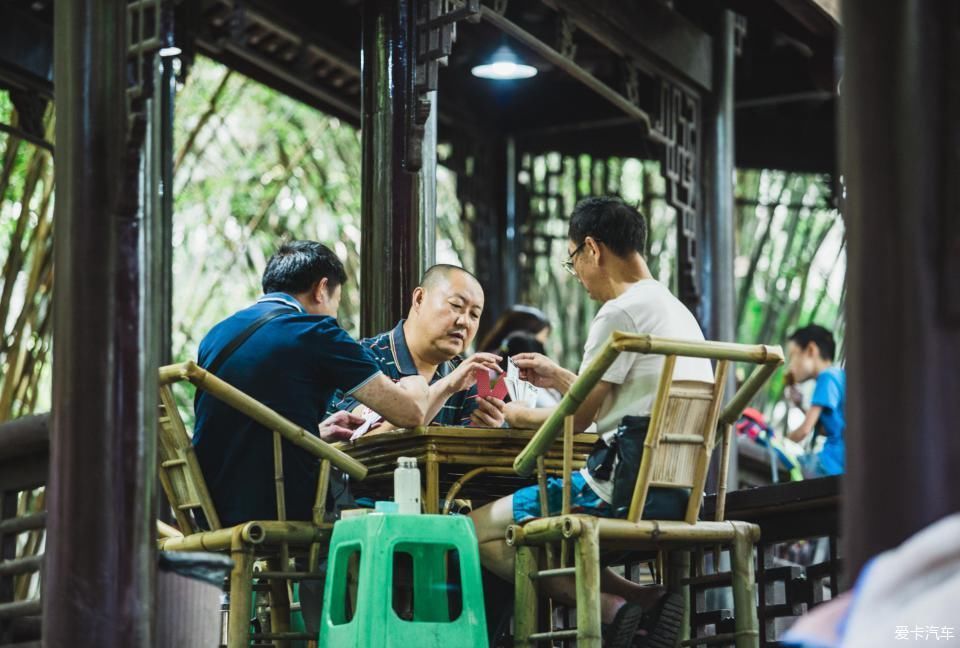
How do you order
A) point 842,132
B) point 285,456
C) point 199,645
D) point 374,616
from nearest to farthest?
point 842,132 < point 199,645 < point 374,616 < point 285,456

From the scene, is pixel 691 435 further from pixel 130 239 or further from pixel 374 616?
pixel 130 239

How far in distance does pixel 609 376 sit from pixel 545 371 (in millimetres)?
287

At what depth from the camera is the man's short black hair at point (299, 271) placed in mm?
4602

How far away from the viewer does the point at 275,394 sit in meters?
4.27

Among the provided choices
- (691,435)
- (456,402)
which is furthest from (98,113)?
(456,402)

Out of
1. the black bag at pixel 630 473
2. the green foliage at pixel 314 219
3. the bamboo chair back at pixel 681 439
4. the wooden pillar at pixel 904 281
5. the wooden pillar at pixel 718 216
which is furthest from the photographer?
the green foliage at pixel 314 219

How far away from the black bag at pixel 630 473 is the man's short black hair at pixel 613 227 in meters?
0.64

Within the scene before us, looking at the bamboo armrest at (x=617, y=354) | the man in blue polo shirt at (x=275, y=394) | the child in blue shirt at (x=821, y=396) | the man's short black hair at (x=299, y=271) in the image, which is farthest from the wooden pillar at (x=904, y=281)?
the child in blue shirt at (x=821, y=396)

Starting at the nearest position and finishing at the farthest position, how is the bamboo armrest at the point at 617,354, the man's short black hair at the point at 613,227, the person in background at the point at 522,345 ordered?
the bamboo armrest at the point at 617,354
the man's short black hair at the point at 613,227
the person in background at the point at 522,345

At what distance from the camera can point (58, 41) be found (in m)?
3.27

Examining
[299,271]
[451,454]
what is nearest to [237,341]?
[299,271]

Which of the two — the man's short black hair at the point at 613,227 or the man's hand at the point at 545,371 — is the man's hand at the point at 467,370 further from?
the man's short black hair at the point at 613,227

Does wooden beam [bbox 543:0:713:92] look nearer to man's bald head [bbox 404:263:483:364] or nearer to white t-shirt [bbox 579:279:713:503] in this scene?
man's bald head [bbox 404:263:483:364]

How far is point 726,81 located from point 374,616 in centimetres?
486
